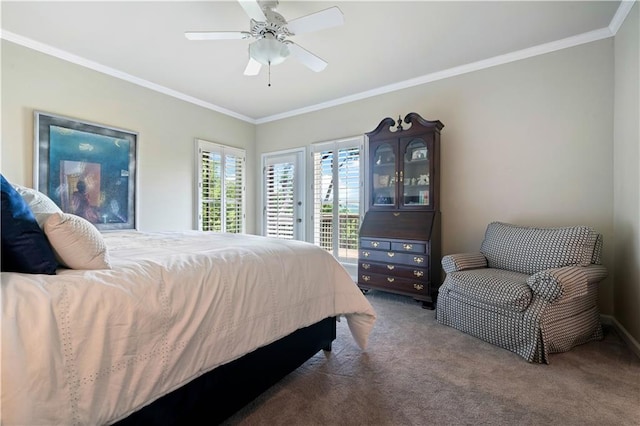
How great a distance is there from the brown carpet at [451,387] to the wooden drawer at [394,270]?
0.84 metres

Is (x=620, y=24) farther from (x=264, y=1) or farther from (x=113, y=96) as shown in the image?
(x=113, y=96)

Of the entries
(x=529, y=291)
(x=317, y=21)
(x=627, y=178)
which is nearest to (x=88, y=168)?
(x=317, y=21)

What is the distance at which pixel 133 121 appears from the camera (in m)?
3.45

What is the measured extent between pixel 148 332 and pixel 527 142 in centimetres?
348

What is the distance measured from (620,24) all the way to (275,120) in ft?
13.3

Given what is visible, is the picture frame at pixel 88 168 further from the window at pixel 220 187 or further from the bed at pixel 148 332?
the bed at pixel 148 332

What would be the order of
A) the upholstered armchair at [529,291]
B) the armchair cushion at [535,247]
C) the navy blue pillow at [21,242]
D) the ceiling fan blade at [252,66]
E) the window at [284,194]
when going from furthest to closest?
the window at [284,194] < the ceiling fan blade at [252,66] < the armchair cushion at [535,247] < the upholstered armchair at [529,291] < the navy blue pillow at [21,242]

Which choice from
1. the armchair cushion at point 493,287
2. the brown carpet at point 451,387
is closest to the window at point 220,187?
the brown carpet at point 451,387

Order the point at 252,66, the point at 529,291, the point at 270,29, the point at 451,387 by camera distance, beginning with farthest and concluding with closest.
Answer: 1. the point at 252,66
2. the point at 270,29
3. the point at 529,291
4. the point at 451,387

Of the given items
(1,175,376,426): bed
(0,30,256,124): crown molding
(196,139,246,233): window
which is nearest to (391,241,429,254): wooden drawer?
(1,175,376,426): bed

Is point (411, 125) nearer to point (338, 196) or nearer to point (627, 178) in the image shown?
point (338, 196)

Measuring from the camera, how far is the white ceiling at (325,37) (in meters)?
2.26

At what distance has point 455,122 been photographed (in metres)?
3.35

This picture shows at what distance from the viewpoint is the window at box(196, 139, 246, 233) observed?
4207mm
